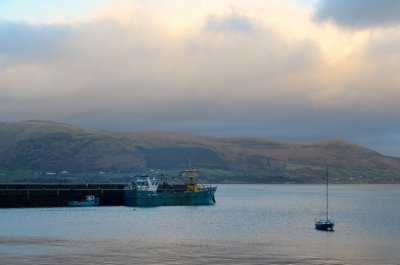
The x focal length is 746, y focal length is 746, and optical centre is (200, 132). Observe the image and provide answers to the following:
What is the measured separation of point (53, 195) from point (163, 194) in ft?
73.7

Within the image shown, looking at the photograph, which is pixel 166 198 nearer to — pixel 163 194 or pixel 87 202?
pixel 163 194

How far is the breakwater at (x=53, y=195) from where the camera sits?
142 meters

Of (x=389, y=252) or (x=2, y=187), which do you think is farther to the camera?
(x=2, y=187)

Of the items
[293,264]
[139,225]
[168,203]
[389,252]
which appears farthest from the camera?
[168,203]

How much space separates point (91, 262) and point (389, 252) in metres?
30.4

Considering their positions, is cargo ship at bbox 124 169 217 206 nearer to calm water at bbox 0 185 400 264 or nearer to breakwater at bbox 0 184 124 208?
breakwater at bbox 0 184 124 208

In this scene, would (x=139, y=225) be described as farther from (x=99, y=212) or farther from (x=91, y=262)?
(x=91, y=262)

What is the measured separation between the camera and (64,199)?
150 m

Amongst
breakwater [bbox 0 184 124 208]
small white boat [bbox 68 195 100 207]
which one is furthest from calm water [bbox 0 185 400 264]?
small white boat [bbox 68 195 100 207]

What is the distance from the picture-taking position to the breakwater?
466 feet

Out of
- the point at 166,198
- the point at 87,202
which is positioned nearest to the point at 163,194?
the point at 166,198

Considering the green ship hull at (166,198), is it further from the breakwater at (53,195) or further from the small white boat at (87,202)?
the small white boat at (87,202)

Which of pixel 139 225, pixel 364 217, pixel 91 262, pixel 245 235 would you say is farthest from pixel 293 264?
pixel 364 217

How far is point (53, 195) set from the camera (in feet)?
491
